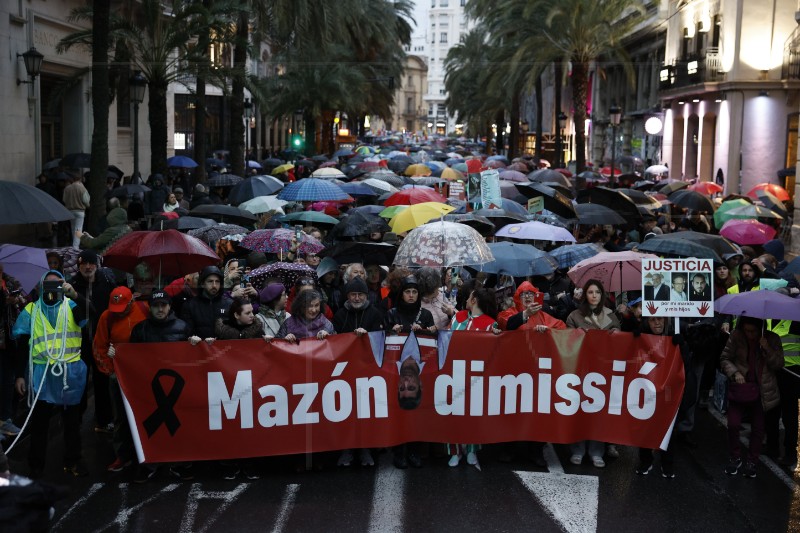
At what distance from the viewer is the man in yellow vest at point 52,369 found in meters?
8.52

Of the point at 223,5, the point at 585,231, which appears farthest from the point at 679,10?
the point at 585,231

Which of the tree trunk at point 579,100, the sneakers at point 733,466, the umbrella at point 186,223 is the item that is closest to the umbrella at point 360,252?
the umbrella at point 186,223

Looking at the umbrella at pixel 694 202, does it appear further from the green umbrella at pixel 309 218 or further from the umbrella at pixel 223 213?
the umbrella at pixel 223 213

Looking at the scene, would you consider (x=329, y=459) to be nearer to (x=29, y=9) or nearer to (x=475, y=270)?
(x=475, y=270)

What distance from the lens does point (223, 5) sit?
82.7 ft

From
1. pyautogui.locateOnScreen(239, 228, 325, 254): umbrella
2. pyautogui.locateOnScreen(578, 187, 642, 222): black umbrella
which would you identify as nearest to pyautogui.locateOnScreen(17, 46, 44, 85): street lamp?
pyautogui.locateOnScreen(239, 228, 325, 254): umbrella

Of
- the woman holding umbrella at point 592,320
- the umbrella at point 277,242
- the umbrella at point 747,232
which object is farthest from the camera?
the umbrella at point 747,232

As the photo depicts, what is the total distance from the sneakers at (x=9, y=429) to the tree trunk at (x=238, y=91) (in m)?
17.6

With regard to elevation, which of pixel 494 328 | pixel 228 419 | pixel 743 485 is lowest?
pixel 743 485

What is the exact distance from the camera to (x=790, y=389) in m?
9.40

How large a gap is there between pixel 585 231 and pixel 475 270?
6.64 m

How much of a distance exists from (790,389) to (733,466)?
1016mm

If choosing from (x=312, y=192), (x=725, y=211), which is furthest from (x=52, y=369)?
(x=725, y=211)

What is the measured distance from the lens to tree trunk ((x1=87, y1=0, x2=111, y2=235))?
17.8 m
